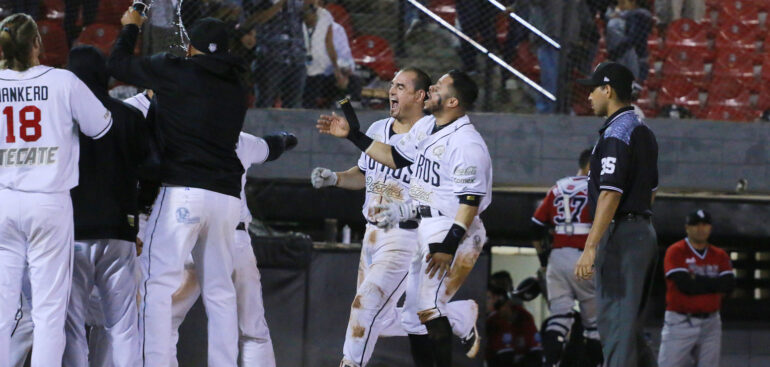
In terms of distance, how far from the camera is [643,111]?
39.0 ft

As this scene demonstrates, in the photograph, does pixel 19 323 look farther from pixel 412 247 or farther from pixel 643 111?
pixel 643 111

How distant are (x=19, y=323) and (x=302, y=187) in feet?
15.8

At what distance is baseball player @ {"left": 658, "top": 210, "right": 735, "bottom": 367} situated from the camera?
988 centimetres

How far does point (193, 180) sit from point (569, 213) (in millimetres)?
4451

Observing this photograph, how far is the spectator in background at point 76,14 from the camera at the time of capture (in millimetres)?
11500

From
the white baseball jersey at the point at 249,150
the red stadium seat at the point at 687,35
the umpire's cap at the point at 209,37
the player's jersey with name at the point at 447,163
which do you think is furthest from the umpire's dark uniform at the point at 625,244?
the red stadium seat at the point at 687,35

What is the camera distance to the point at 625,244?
6258mm

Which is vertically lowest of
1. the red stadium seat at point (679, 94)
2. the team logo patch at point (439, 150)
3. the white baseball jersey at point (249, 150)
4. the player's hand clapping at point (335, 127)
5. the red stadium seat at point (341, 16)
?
the white baseball jersey at point (249, 150)

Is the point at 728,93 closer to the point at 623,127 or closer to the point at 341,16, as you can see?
the point at 341,16

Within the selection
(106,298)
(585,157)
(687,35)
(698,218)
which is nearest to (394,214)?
(106,298)

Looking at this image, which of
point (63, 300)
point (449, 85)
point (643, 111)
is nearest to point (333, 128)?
point (449, 85)

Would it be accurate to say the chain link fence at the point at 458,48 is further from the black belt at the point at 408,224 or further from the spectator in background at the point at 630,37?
the black belt at the point at 408,224

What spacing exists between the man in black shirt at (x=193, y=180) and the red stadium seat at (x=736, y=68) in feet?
25.7

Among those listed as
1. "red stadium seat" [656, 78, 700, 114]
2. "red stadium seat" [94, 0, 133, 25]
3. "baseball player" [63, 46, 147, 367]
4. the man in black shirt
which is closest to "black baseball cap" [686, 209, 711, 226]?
"red stadium seat" [656, 78, 700, 114]
